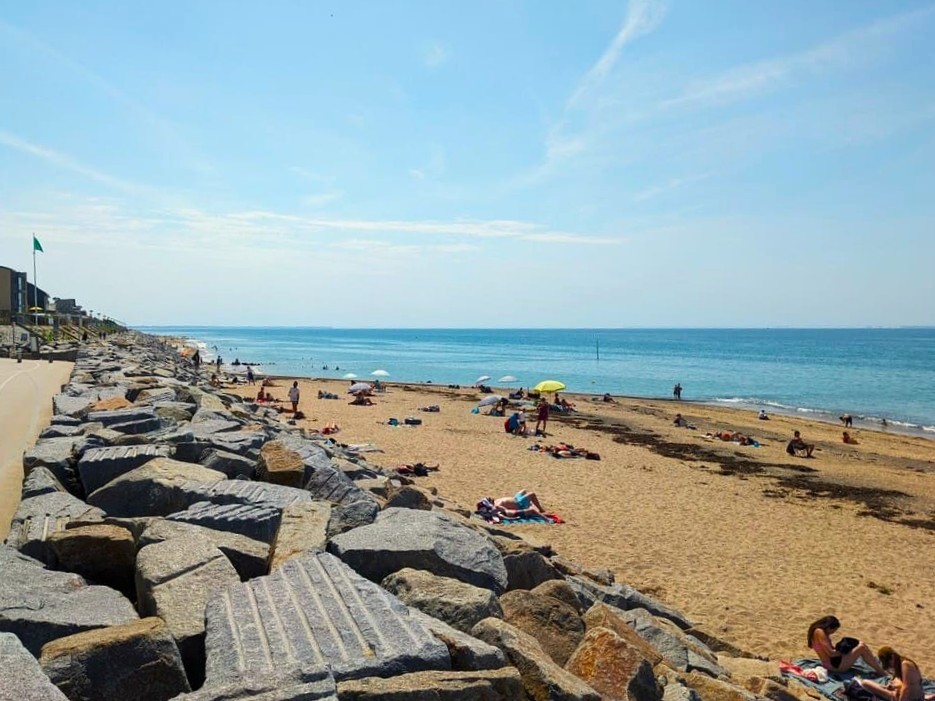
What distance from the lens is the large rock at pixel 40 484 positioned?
17.1ft

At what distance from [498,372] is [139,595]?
66.4 m

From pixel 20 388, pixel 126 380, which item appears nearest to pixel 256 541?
pixel 126 380

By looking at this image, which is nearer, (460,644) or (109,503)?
(460,644)

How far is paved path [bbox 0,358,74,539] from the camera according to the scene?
6.11m

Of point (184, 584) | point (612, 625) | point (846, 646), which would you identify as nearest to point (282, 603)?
point (184, 584)

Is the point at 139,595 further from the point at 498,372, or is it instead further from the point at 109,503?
the point at 498,372

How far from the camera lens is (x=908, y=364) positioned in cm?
8181

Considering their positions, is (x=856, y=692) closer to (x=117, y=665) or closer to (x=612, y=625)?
(x=612, y=625)

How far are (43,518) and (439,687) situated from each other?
3320 millimetres

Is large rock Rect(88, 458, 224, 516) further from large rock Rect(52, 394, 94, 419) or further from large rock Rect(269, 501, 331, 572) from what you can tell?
large rock Rect(52, 394, 94, 419)

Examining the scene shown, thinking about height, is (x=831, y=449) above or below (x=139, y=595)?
below

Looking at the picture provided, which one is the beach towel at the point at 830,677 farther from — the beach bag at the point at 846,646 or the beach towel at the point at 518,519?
→ the beach towel at the point at 518,519

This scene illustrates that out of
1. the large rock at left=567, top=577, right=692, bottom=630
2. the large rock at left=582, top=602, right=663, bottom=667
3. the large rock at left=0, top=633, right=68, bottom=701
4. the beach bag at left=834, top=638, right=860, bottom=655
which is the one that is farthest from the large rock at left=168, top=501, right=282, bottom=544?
the beach bag at left=834, top=638, right=860, bottom=655

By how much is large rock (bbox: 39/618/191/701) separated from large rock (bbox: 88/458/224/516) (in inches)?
91.3
